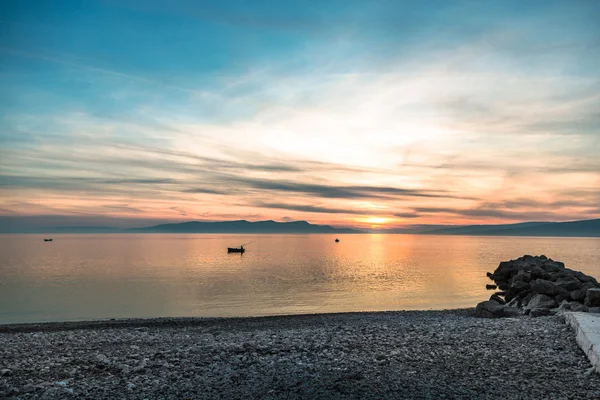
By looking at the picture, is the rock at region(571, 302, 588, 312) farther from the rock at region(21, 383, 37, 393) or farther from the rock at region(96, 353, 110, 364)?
the rock at region(21, 383, 37, 393)

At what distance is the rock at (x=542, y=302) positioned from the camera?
22136 millimetres

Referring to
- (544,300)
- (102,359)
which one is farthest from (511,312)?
(102,359)

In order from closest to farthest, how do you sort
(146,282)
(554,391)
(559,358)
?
(554,391) → (559,358) → (146,282)

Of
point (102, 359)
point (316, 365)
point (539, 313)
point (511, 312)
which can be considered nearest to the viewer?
point (316, 365)

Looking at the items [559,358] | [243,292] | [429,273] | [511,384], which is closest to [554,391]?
[511,384]

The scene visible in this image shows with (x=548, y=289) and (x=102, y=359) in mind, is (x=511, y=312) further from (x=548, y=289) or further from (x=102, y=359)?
(x=102, y=359)

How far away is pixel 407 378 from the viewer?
34.0 ft

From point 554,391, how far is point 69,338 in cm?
1543

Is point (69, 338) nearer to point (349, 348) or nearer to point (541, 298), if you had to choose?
point (349, 348)

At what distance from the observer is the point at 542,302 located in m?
22.7

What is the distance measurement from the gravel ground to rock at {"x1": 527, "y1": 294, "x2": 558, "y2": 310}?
628 centimetres

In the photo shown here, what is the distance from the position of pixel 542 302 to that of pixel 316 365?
643 inches

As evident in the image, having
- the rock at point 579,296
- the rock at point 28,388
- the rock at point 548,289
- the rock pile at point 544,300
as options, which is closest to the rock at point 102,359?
the rock at point 28,388

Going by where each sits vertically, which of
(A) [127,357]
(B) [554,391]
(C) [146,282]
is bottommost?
(C) [146,282]
